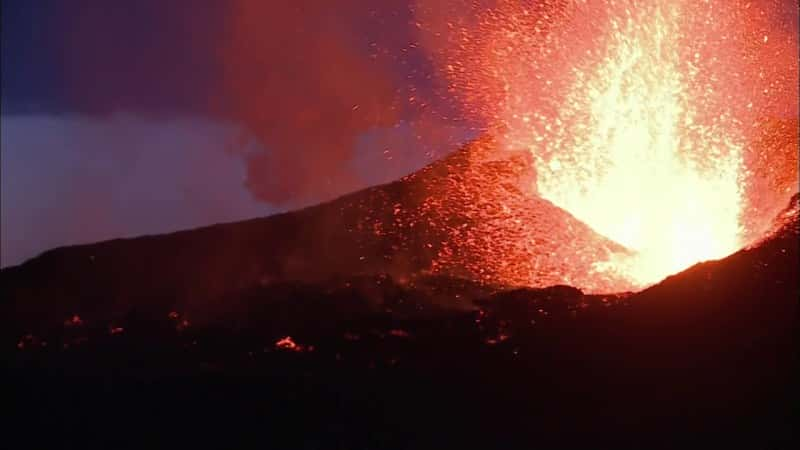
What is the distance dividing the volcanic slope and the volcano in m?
0.02

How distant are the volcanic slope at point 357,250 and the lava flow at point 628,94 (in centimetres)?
35

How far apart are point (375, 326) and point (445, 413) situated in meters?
0.83

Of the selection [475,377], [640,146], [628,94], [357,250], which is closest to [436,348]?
[475,377]

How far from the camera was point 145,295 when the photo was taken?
212 inches

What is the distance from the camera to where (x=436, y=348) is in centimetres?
391

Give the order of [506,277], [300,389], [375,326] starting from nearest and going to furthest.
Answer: [300,389] < [375,326] < [506,277]

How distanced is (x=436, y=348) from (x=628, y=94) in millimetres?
2756

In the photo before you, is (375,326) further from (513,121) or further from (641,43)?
(641,43)

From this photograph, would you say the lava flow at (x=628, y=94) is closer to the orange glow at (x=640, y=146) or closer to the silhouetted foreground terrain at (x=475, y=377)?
the orange glow at (x=640, y=146)

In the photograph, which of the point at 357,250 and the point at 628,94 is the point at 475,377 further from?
the point at 628,94

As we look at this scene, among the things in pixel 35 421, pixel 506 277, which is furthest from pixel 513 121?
pixel 35 421

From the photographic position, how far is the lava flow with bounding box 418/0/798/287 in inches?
221

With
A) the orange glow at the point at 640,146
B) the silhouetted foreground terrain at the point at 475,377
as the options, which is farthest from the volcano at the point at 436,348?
the orange glow at the point at 640,146

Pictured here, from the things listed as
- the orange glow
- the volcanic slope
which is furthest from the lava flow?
the volcanic slope
